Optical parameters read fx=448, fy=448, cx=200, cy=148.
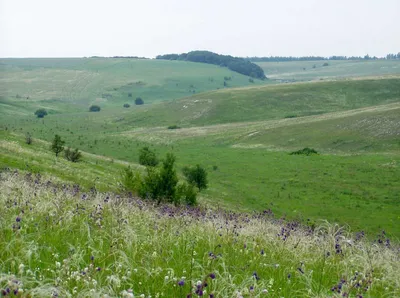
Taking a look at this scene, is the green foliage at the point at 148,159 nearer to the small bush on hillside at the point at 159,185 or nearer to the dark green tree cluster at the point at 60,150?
the dark green tree cluster at the point at 60,150

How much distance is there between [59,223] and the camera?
22.4ft

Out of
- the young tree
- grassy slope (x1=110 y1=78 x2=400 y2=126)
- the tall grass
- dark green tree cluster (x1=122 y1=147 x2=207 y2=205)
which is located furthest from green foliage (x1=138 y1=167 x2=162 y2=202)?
grassy slope (x1=110 y1=78 x2=400 y2=126)

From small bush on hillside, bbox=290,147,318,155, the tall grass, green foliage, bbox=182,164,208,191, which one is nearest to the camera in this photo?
the tall grass

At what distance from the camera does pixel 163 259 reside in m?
6.02

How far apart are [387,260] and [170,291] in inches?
165

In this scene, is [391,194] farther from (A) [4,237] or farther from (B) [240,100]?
(B) [240,100]

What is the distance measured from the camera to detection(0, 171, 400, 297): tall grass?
452cm

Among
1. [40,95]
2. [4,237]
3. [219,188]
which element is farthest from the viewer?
[40,95]

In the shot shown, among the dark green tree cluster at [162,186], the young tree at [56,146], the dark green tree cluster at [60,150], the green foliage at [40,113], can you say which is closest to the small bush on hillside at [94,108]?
the green foliage at [40,113]

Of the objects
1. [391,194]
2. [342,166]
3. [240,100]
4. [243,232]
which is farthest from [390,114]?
[243,232]

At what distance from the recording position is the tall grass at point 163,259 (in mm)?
4523

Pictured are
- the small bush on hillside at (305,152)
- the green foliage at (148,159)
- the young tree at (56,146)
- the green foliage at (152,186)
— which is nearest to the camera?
the green foliage at (152,186)

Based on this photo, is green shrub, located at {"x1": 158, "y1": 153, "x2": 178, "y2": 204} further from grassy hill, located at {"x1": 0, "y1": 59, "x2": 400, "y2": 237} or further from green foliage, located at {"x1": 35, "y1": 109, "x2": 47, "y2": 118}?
green foliage, located at {"x1": 35, "y1": 109, "x2": 47, "y2": 118}

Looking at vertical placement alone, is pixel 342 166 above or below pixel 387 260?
below
